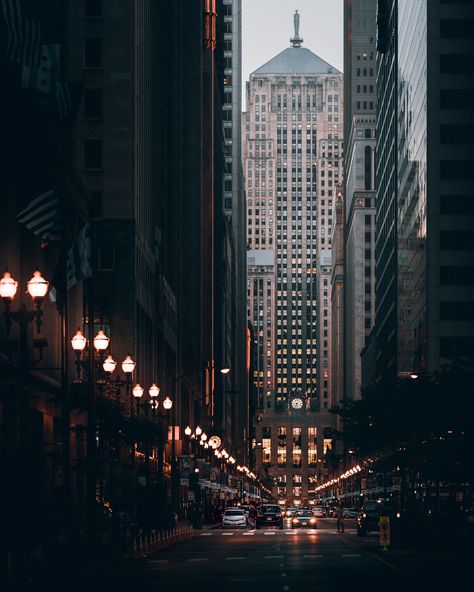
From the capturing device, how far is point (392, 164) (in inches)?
6973

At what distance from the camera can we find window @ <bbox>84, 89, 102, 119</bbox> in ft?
304

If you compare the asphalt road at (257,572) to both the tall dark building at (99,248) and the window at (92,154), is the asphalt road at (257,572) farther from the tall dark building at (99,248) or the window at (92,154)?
the window at (92,154)

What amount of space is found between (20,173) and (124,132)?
3221cm

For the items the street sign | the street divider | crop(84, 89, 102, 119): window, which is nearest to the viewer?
the street divider

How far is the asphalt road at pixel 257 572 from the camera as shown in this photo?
36094 mm

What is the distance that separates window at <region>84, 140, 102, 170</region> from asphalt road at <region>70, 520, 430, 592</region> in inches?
1377

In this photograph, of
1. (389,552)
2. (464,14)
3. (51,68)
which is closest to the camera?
(51,68)

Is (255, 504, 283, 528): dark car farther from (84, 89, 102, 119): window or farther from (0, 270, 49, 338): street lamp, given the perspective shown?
(0, 270, 49, 338): street lamp

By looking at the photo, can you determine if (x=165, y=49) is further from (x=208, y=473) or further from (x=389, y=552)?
(x=389, y=552)

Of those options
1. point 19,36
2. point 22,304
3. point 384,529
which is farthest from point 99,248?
point 22,304

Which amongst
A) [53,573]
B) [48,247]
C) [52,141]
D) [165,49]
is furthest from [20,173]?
[165,49]

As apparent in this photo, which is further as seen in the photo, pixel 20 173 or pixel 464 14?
pixel 464 14

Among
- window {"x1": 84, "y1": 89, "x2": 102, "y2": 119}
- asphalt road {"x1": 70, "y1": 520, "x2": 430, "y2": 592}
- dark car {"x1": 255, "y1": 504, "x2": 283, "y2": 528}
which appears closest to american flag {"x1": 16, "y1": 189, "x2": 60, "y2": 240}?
asphalt road {"x1": 70, "y1": 520, "x2": 430, "y2": 592}

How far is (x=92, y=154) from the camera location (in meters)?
92.8
